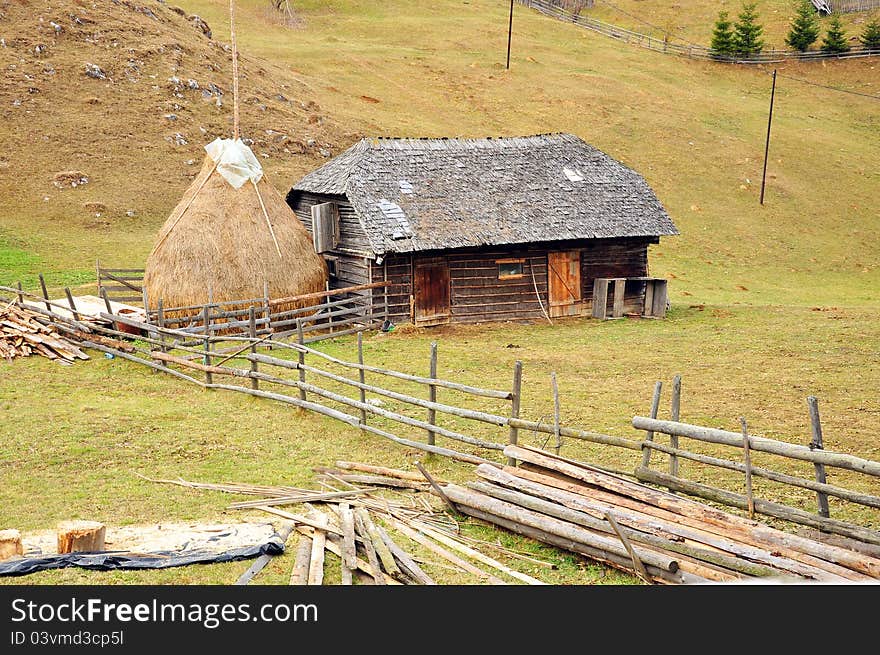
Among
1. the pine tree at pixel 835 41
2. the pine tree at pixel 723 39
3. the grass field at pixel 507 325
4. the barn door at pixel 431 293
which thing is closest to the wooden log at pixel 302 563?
the grass field at pixel 507 325

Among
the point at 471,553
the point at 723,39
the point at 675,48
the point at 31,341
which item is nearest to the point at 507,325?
the point at 31,341

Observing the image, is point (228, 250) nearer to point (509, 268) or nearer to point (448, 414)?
point (509, 268)

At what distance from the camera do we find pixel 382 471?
10898 mm

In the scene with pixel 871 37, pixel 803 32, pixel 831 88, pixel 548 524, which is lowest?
pixel 548 524

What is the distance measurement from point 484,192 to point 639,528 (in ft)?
55.6

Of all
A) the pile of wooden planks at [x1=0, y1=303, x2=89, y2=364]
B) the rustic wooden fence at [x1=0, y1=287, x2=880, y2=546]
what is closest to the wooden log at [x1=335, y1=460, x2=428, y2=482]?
the rustic wooden fence at [x1=0, y1=287, x2=880, y2=546]

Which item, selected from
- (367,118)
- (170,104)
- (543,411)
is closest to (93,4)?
(170,104)

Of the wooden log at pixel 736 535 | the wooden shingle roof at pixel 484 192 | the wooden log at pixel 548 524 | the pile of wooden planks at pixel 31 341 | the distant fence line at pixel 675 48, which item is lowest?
the pile of wooden planks at pixel 31 341

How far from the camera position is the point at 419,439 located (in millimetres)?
13266

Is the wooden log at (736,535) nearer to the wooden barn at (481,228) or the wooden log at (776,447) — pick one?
the wooden log at (776,447)

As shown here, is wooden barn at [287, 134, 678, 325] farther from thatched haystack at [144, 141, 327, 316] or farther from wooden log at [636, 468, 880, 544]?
wooden log at [636, 468, 880, 544]

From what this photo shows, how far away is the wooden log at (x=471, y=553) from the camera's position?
8.15 meters

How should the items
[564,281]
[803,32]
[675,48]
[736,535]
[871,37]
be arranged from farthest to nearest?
[675,48], [803,32], [871,37], [564,281], [736,535]

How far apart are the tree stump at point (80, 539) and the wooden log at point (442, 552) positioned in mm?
2754
